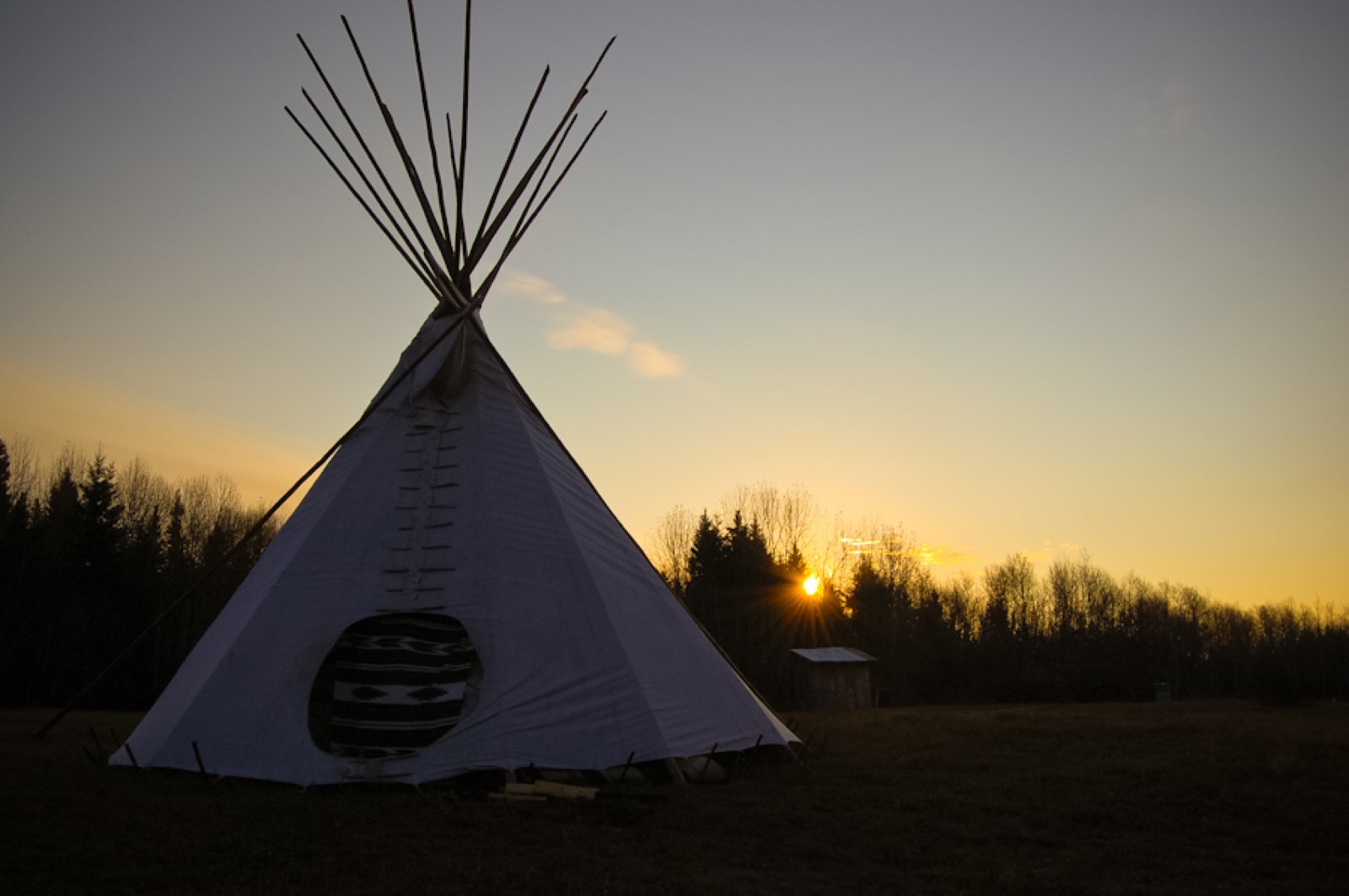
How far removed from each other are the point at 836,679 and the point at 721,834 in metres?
25.2

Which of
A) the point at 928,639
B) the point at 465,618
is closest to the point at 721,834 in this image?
the point at 465,618

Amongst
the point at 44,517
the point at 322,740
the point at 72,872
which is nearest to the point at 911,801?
the point at 322,740

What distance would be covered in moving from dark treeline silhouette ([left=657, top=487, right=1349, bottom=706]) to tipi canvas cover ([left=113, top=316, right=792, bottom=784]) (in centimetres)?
2593

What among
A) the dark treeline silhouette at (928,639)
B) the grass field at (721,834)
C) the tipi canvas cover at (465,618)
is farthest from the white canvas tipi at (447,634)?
the dark treeline silhouette at (928,639)

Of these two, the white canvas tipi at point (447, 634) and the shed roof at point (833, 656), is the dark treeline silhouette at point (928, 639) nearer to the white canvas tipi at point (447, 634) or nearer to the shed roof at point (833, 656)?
the shed roof at point (833, 656)

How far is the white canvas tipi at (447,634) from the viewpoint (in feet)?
23.6

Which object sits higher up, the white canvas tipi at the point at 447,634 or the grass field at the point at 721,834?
the white canvas tipi at the point at 447,634

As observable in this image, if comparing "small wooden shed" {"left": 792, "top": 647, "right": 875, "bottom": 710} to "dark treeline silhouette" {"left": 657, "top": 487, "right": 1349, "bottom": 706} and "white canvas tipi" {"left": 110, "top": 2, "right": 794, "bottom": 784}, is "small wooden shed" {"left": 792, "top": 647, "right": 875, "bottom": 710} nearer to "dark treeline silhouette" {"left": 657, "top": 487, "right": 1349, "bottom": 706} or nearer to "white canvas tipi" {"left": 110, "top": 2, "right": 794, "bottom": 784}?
"dark treeline silhouette" {"left": 657, "top": 487, "right": 1349, "bottom": 706}

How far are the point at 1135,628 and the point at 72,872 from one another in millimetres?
52269

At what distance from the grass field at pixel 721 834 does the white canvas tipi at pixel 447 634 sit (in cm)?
45

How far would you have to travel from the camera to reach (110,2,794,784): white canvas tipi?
23.6 ft

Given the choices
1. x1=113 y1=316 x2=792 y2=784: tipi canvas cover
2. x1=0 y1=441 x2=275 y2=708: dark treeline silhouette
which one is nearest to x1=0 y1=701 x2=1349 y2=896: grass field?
x1=113 y1=316 x2=792 y2=784: tipi canvas cover

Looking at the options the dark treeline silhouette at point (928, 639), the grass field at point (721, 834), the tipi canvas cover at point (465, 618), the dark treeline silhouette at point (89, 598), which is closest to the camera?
the grass field at point (721, 834)

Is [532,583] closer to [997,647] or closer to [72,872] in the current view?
[72,872]
